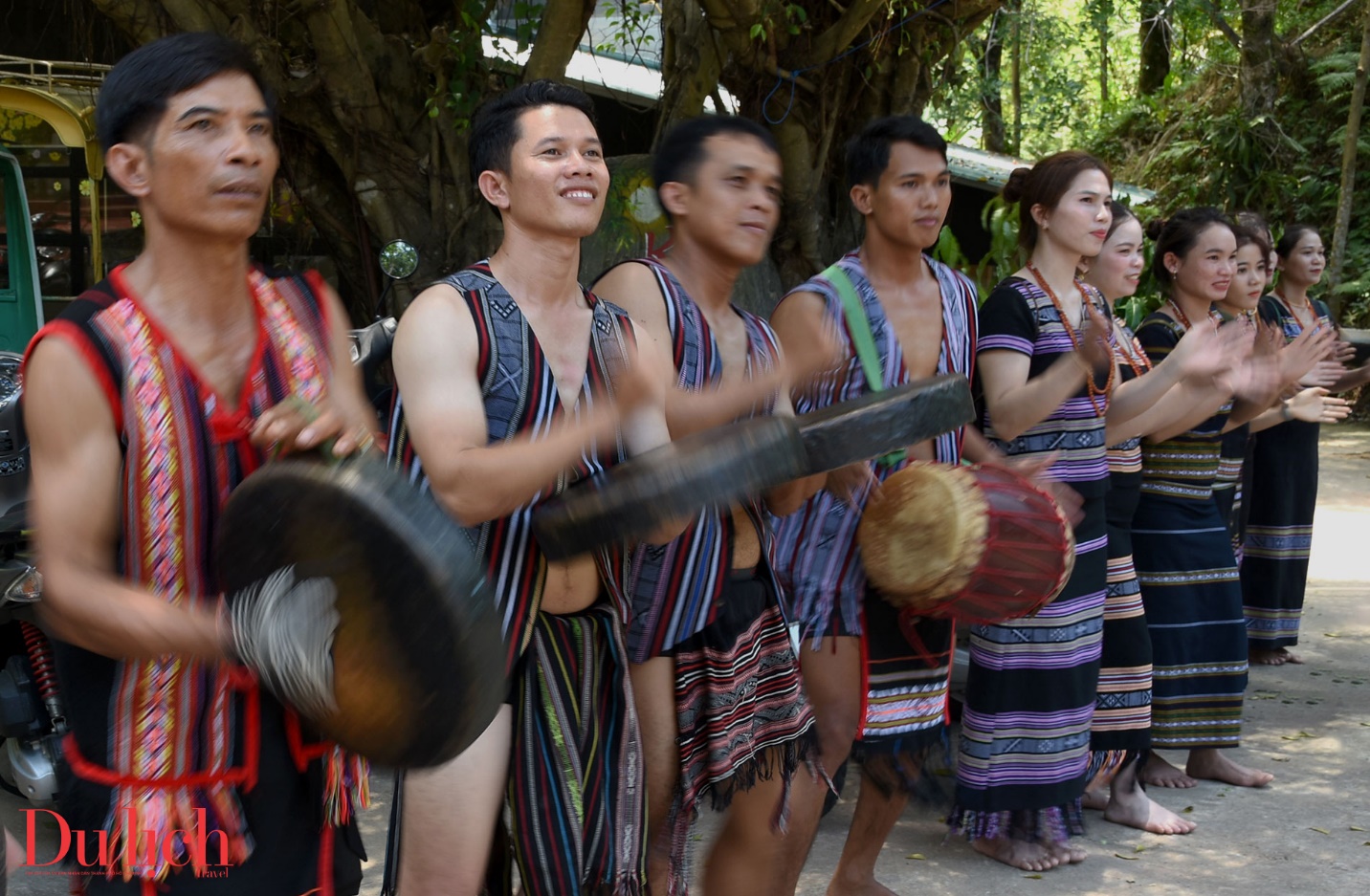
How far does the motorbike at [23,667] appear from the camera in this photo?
380 cm

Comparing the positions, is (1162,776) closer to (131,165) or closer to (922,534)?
(922,534)

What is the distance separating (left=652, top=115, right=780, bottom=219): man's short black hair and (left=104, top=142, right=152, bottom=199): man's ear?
1.47m

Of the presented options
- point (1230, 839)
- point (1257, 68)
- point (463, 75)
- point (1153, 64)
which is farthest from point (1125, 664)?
point (1153, 64)

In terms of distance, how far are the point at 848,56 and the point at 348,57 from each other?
92.1 inches

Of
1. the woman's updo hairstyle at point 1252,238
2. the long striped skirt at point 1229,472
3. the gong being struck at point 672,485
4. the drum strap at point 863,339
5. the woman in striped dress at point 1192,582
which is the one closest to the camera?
the gong being struck at point 672,485

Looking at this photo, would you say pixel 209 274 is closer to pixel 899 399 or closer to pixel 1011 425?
pixel 899 399

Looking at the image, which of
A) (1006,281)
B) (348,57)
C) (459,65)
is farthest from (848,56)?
(1006,281)

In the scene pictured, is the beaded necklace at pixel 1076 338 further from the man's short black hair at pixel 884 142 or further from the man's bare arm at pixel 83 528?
the man's bare arm at pixel 83 528

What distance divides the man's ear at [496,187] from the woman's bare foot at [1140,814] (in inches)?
118

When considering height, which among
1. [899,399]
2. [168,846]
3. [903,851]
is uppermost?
[899,399]

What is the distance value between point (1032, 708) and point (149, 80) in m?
3.00

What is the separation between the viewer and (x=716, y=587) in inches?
117

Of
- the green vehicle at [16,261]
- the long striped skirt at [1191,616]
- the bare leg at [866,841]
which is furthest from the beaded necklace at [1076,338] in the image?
the green vehicle at [16,261]

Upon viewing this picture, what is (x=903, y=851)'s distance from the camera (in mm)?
4285
